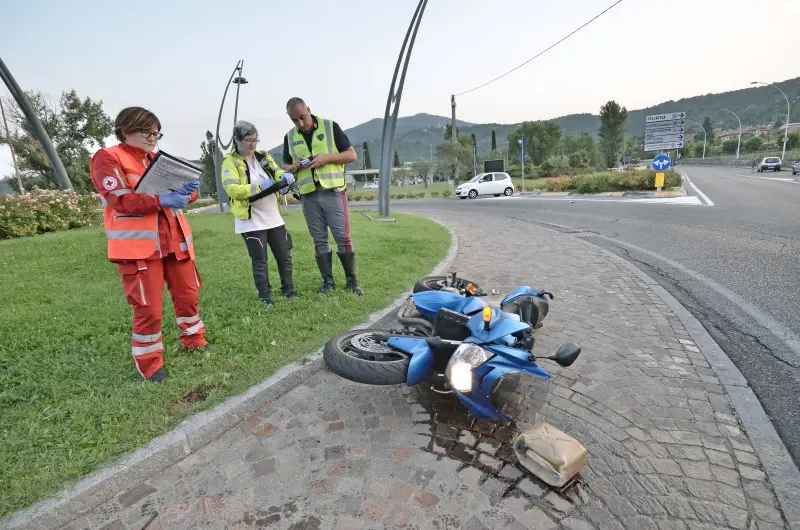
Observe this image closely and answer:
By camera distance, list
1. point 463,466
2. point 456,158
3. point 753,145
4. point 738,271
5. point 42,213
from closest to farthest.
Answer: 1. point 463,466
2. point 738,271
3. point 42,213
4. point 456,158
5. point 753,145

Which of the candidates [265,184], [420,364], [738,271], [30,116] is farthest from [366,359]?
[30,116]

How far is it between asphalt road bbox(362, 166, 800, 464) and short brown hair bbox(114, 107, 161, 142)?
444 centimetres

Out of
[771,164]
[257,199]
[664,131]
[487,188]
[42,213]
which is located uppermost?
[664,131]

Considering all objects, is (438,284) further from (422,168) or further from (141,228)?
(422,168)

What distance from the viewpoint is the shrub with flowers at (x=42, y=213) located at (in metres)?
11.3

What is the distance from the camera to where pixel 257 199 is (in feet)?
14.4

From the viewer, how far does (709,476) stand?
7.12ft

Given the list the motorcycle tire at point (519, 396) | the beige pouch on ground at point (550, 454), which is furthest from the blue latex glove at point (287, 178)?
the beige pouch on ground at point (550, 454)

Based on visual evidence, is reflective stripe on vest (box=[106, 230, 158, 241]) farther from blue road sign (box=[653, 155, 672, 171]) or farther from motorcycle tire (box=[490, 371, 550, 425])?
blue road sign (box=[653, 155, 672, 171])

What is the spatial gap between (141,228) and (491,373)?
2.48 metres

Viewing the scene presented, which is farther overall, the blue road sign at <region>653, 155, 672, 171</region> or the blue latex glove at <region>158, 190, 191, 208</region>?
the blue road sign at <region>653, 155, 672, 171</region>

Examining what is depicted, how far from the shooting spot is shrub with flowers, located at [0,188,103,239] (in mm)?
11320

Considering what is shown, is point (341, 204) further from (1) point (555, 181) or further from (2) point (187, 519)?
(1) point (555, 181)

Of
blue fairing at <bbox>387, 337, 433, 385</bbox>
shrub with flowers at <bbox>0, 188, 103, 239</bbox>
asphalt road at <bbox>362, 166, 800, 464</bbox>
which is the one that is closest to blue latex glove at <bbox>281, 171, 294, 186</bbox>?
blue fairing at <bbox>387, 337, 433, 385</bbox>
